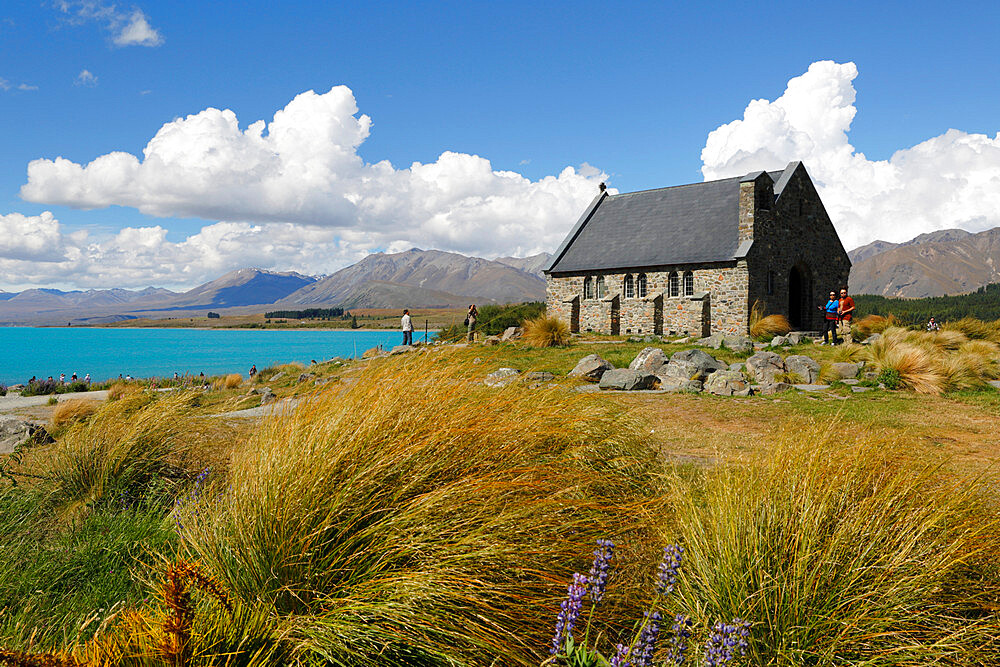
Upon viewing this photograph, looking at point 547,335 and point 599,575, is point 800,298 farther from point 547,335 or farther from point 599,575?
point 599,575

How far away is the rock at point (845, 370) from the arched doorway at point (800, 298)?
1570cm

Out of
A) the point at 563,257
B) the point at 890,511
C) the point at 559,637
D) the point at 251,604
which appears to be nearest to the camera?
the point at 559,637

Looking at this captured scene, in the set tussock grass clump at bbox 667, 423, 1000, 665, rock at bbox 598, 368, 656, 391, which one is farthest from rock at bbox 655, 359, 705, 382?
tussock grass clump at bbox 667, 423, 1000, 665

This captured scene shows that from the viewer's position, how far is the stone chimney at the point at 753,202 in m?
23.9

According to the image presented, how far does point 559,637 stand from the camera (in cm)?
202

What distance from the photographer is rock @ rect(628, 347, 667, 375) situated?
13.6 m

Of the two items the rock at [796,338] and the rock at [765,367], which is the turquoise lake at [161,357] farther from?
the rock at [796,338]

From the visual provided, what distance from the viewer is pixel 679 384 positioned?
12.1 meters

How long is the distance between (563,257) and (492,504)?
95.0ft

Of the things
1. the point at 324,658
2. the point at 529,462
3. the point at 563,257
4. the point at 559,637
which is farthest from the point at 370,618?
the point at 563,257

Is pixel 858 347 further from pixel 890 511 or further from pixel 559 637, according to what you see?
pixel 559 637

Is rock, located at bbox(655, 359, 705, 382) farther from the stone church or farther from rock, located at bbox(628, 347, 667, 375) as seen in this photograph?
the stone church

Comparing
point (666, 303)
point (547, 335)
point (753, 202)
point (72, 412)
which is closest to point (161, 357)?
point (547, 335)

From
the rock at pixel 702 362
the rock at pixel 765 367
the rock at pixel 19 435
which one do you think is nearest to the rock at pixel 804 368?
the rock at pixel 765 367
